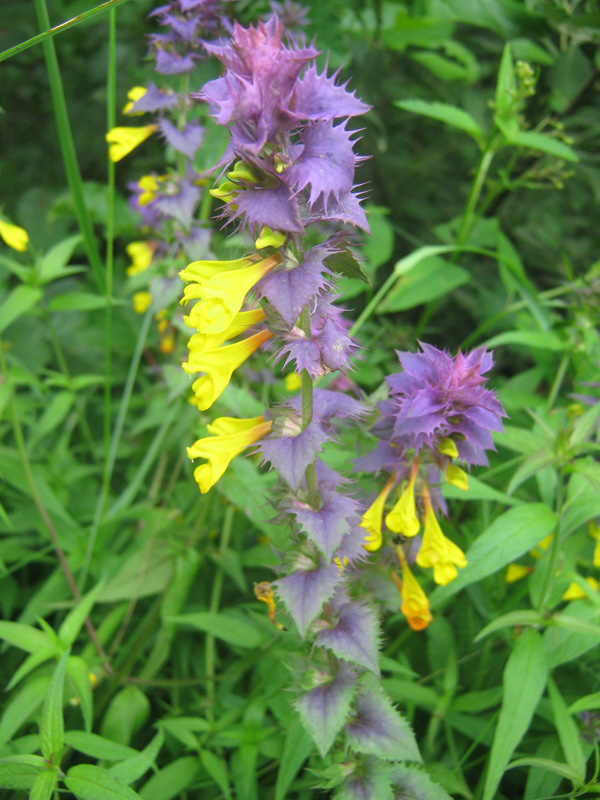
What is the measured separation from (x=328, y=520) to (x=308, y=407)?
0.48ft

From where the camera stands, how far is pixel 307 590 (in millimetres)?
762

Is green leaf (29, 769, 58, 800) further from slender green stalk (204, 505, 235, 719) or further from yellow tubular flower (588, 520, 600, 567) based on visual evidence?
yellow tubular flower (588, 520, 600, 567)

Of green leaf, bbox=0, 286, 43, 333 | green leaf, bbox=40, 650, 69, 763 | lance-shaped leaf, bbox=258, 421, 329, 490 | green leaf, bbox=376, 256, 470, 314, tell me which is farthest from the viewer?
green leaf, bbox=376, 256, 470, 314

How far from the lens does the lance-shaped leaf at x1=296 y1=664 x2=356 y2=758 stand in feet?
2.47

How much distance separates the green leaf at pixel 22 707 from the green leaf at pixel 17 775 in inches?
5.7

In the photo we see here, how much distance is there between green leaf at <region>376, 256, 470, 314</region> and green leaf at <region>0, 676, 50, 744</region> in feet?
3.63

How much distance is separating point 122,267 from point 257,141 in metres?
1.72

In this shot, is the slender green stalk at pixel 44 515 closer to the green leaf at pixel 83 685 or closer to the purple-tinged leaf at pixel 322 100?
the green leaf at pixel 83 685

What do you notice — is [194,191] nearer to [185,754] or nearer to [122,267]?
[122,267]

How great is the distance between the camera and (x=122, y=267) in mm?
2197

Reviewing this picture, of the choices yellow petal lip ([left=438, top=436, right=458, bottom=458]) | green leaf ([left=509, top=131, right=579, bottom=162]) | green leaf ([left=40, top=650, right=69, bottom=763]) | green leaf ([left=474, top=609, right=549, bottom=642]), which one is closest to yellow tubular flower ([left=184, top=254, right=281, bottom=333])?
yellow petal lip ([left=438, top=436, right=458, bottom=458])

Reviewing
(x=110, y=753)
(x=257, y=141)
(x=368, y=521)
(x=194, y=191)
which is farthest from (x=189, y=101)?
(x=110, y=753)

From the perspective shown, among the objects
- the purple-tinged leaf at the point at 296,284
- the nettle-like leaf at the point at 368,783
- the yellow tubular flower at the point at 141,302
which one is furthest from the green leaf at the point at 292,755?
the yellow tubular flower at the point at 141,302

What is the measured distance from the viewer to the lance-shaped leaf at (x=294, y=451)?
712 millimetres
